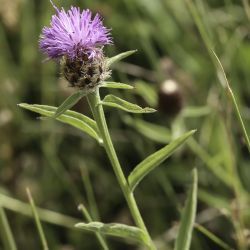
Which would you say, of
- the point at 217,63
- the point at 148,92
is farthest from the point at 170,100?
the point at 217,63

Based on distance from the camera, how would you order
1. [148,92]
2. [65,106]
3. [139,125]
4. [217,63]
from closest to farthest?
[65,106] < [217,63] < [139,125] < [148,92]

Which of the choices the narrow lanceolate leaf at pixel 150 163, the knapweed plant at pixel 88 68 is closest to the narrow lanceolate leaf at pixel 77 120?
the knapweed plant at pixel 88 68

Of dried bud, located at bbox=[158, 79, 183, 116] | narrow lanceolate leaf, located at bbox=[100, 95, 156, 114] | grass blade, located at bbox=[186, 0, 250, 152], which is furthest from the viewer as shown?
dried bud, located at bbox=[158, 79, 183, 116]

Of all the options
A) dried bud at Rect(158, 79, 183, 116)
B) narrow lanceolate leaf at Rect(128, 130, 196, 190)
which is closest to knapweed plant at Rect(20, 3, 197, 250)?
narrow lanceolate leaf at Rect(128, 130, 196, 190)

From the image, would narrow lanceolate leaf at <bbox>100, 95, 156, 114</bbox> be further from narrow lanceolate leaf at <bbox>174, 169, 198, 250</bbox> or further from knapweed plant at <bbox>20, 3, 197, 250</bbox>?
narrow lanceolate leaf at <bbox>174, 169, 198, 250</bbox>

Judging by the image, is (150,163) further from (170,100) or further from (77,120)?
(170,100)

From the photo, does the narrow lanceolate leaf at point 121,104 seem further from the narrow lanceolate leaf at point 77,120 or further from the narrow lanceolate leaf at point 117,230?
the narrow lanceolate leaf at point 117,230
